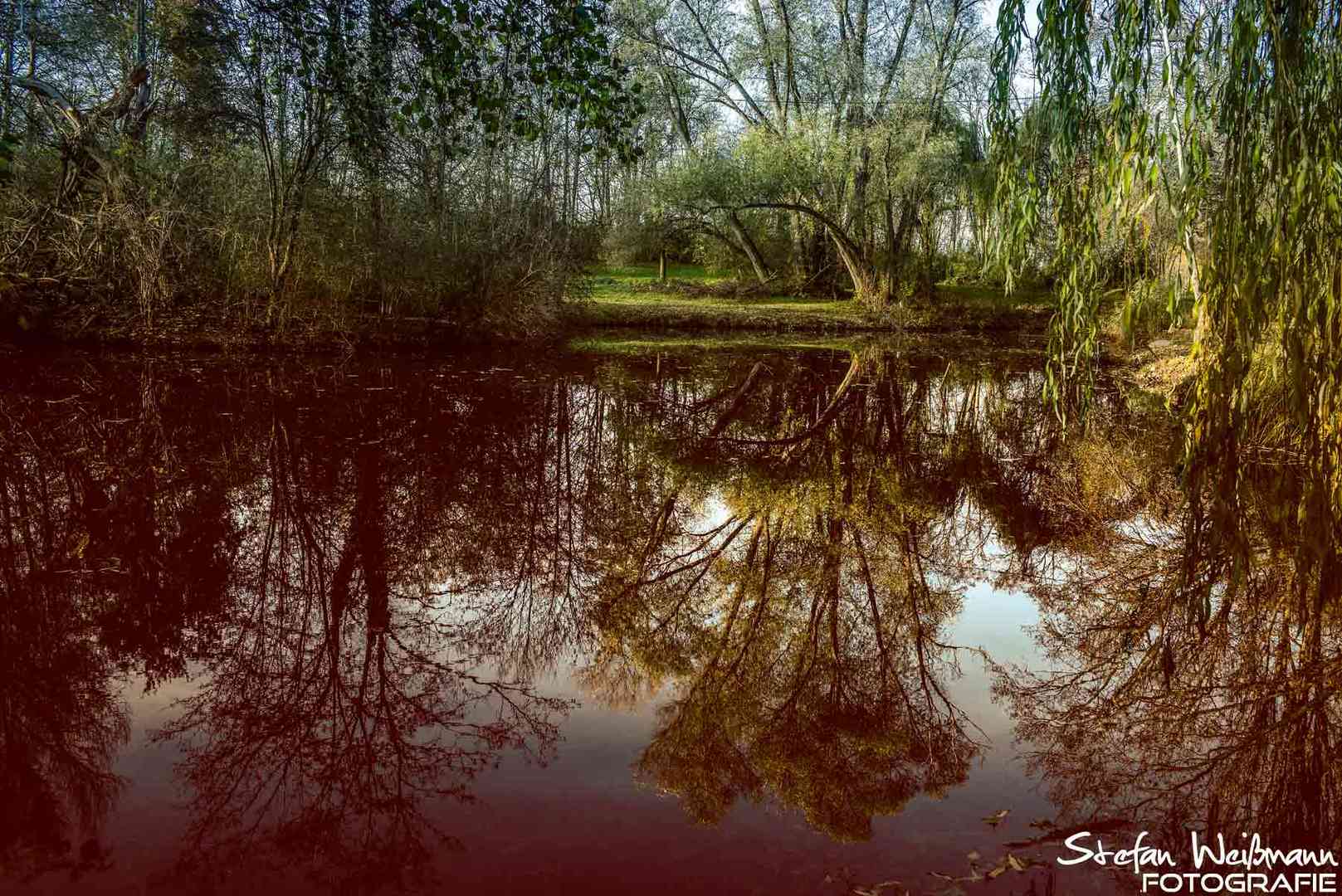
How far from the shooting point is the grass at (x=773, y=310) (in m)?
22.6

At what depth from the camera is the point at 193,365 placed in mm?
12398

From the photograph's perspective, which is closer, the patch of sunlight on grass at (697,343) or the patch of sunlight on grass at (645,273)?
the patch of sunlight on grass at (697,343)

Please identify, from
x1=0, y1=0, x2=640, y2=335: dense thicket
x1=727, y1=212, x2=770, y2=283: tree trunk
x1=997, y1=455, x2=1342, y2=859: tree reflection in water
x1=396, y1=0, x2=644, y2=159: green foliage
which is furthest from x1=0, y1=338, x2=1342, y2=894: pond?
x1=727, y1=212, x2=770, y2=283: tree trunk

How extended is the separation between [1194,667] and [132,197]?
12.8 metres

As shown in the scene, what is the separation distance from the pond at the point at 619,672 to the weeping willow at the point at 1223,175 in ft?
3.97

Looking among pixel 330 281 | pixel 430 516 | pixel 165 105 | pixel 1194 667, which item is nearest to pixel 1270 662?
pixel 1194 667

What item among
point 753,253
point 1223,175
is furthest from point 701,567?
point 753,253

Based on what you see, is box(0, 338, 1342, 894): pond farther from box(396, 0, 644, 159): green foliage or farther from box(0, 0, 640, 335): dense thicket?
box(0, 0, 640, 335): dense thicket

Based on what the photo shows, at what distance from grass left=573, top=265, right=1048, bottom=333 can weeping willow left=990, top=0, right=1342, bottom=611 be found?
1549cm

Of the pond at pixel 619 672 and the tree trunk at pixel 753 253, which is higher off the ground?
the tree trunk at pixel 753 253

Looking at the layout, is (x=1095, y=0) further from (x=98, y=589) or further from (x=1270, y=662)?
(x=98, y=589)

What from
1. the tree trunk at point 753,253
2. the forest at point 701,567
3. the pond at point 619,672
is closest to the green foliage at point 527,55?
the forest at point 701,567

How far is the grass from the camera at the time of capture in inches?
888

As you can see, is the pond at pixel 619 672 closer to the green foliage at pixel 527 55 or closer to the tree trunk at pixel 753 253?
the green foliage at pixel 527 55
